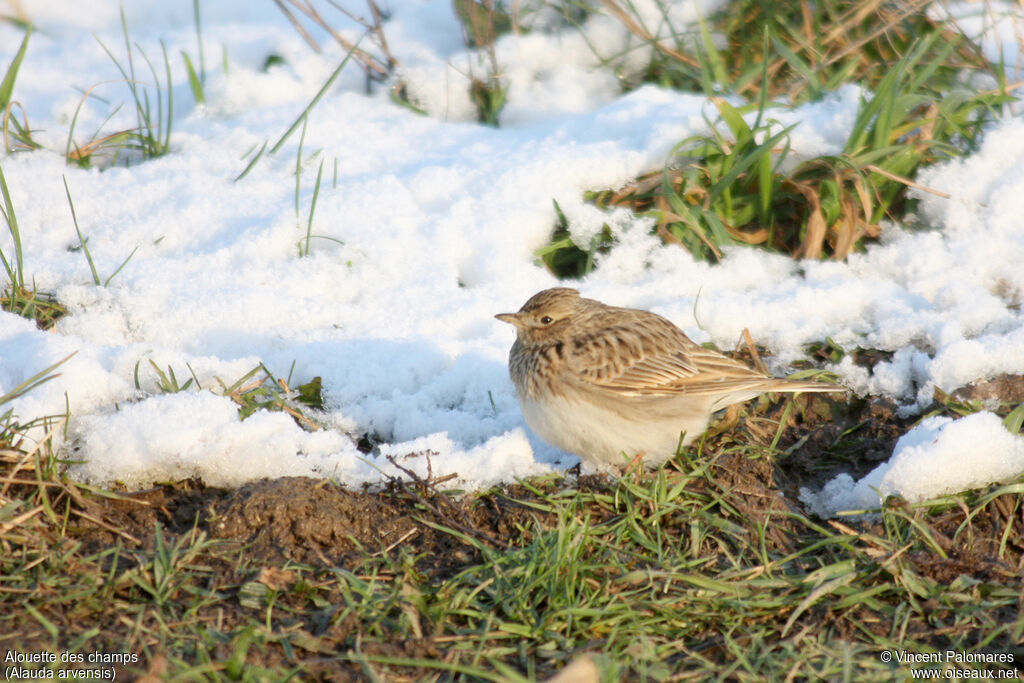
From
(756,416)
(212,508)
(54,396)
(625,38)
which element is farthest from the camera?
(625,38)

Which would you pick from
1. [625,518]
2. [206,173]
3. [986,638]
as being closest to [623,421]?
[625,518]

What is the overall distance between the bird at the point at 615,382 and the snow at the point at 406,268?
27cm

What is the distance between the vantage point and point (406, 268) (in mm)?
6031

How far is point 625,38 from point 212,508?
575 centimetres

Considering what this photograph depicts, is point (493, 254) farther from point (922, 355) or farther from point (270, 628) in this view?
point (270, 628)

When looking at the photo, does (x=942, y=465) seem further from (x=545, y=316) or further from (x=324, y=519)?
(x=324, y=519)

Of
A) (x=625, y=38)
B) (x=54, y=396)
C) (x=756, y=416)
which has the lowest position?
(x=756, y=416)

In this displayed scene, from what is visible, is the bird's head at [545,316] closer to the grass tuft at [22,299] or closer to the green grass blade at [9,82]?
the grass tuft at [22,299]

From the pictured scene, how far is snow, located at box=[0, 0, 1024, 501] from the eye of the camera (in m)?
4.45

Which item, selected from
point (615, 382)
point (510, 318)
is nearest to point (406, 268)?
point (510, 318)

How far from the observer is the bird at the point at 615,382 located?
4.54 m

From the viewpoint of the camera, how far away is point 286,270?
5910 millimetres

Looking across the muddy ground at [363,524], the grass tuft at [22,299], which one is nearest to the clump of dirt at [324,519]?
the muddy ground at [363,524]

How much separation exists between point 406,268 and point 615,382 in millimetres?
1821
